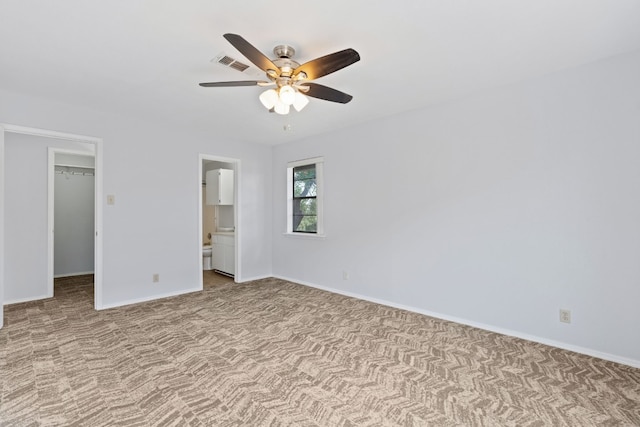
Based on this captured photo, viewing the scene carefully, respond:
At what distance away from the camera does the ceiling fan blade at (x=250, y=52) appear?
178 cm

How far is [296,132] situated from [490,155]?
2.75m

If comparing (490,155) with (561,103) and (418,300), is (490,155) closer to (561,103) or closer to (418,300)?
(561,103)

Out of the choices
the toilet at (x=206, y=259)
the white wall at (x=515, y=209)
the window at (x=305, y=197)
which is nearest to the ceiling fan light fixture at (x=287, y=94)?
the white wall at (x=515, y=209)

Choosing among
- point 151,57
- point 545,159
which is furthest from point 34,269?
point 545,159

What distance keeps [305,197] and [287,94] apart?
3.05 metres

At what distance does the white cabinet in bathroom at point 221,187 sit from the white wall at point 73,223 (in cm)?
223

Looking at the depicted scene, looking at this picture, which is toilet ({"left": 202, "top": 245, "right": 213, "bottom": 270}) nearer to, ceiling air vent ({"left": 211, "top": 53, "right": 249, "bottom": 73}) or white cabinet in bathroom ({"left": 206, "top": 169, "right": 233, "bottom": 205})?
white cabinet in bathroom ({"left": 206, "top": 169, "right": 233, "bottom": 205})

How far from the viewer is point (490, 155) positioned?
127 inches

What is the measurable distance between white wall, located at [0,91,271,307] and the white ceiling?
0.35 m

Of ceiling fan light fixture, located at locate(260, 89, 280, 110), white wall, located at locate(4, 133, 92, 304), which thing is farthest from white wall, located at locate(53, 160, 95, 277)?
ceiling fan light fixture, located at locate(260, 89, 280, 110)

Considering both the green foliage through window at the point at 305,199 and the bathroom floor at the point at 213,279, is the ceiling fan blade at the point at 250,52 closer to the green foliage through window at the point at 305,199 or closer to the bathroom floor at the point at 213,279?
the green foliage through window at the point at 305,199

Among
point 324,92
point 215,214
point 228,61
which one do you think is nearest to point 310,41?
point 324,92

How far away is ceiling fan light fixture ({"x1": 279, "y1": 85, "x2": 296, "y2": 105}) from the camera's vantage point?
2320mm

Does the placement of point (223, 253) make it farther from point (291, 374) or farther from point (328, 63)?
point (328, 63)
